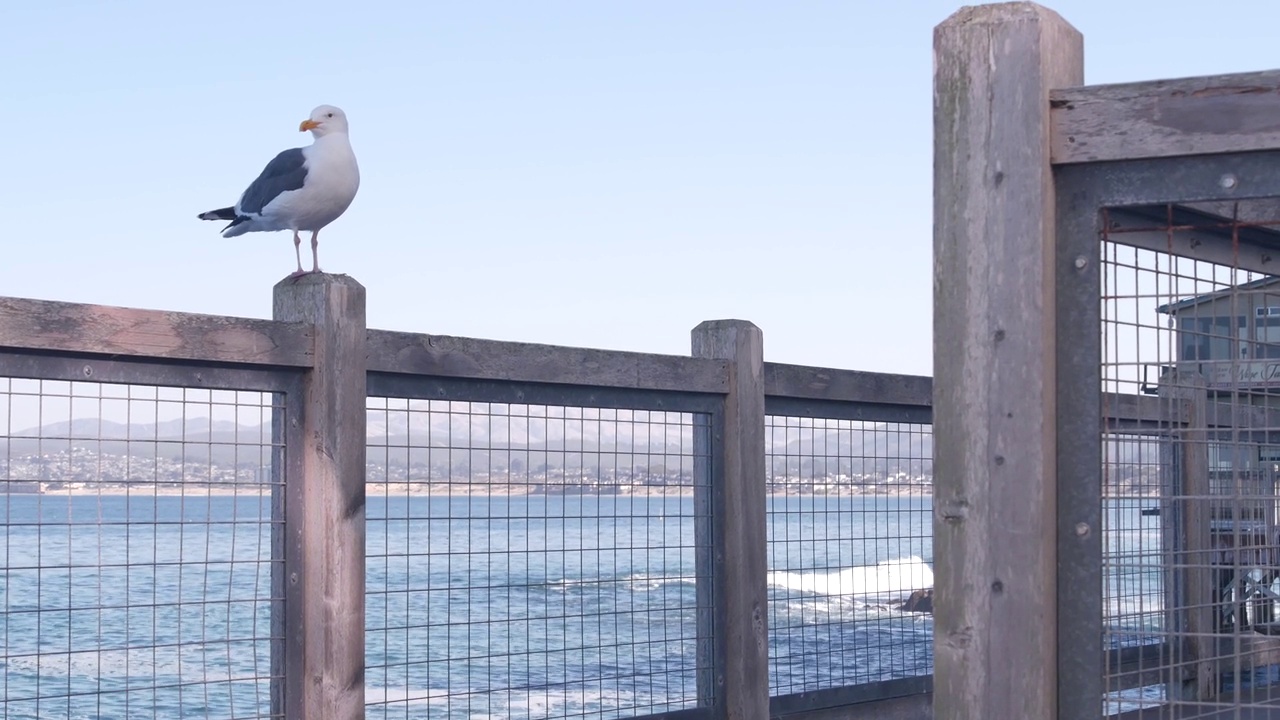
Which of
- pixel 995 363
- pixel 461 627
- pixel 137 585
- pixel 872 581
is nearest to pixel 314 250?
pixel 995 363

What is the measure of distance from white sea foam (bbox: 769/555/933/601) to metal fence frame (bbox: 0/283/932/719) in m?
0.36

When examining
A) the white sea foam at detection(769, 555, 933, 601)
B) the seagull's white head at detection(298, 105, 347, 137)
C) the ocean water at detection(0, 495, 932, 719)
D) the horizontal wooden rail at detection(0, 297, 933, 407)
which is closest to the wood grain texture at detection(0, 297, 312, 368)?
the horizontal wooden rail at detection(0, 297, 933, 407)

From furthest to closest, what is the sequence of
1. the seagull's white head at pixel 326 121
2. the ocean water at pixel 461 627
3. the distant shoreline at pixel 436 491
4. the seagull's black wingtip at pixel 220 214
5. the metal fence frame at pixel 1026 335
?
1. the ocean water at pixel 461 627
2. the seagull's black wingtip at pixel 220 214
3. the seagull's white head at pixel 326 121
4. the distant shoreline at pixel 436 491
5. the metal fence frame at pixel 1026 335

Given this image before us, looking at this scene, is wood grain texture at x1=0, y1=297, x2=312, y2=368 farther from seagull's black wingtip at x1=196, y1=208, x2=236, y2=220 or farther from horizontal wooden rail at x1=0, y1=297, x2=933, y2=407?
seagull's black wingtip at x1=196, y1=208, x2=236, y2=220

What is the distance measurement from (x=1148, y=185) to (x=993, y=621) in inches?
35.2

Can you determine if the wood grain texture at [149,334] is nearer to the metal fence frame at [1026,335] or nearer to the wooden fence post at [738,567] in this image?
the wooden fence post at [738,567]

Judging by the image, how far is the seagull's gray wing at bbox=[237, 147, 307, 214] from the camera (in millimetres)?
5062

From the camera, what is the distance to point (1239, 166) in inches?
106

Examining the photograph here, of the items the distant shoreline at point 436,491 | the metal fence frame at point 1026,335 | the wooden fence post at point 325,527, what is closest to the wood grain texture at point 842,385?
the distant shoreline at point 436,491

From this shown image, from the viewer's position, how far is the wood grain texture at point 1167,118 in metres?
2.66

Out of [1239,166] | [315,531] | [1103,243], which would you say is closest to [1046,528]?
[1103,243]

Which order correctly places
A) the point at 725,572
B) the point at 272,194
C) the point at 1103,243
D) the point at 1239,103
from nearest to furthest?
the point at 1239,103 → the point at 1103,243 → the point at 272,194 → the point at 725,572

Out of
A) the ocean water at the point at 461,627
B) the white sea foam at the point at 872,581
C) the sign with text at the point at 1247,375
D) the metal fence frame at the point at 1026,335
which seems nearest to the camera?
the metal fence frame at the point at 1026,335

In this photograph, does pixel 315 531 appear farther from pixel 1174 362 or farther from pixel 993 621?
pixel 1174 362
